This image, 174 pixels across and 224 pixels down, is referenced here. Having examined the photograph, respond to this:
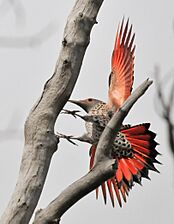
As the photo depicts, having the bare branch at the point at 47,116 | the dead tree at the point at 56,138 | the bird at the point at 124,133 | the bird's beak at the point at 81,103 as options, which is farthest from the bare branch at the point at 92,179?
the bird's beak at the point at 81,103

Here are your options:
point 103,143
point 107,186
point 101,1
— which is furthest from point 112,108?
point 103,143

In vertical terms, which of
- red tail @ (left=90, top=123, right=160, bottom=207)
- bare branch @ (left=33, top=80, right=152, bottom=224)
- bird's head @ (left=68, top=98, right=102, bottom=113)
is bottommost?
bare branch @ (left=33, top=80, right=152, bottom=224)

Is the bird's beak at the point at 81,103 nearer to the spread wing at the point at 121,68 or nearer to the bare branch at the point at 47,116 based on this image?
the spread wing at the point at 121,68

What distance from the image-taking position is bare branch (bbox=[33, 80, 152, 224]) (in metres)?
3.06

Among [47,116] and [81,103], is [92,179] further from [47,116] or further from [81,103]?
[81,103]

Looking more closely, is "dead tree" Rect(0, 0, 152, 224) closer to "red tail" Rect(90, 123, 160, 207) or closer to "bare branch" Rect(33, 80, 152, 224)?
"bare branch" Rect(33, 80, 152, 224)

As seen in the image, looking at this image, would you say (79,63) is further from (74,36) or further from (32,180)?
(32,180)

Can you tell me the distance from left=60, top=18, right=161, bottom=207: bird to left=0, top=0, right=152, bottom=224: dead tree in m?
1.71

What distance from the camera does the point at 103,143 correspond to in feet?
10.4

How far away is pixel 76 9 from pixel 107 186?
75.0 inches

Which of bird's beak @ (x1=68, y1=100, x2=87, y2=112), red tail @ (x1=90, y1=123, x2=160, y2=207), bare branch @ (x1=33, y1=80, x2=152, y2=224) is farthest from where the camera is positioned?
bird's beak @ (x1=68, y1=100, x2=87, y2=112)

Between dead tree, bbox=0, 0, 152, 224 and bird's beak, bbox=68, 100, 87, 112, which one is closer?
dead tree, bbox=0, 0, 152, 224

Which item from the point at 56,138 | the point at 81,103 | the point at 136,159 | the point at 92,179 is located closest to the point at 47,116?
the point at 56,138

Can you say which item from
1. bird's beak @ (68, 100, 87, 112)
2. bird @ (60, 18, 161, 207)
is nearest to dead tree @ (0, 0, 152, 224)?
bird @ (60, 18, 161, 207)
